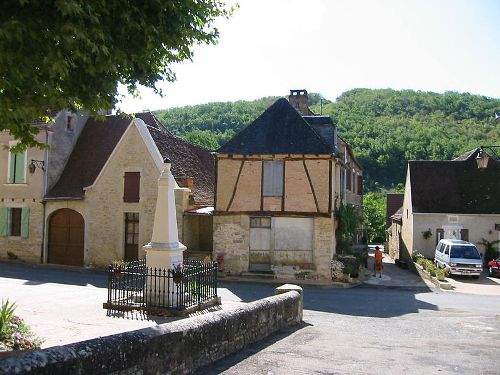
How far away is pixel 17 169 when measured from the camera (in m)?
23.3

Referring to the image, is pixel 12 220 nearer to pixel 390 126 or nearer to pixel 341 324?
pixel 341 324

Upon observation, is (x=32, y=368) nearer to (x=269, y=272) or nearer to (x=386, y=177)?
(x=269, y=272)

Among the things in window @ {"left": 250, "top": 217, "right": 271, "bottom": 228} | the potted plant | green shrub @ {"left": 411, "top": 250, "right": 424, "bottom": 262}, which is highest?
window @ {"left": 250, "top": 217, "right": 271, "bottom": 228}

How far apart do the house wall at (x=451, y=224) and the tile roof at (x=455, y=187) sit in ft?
0.99

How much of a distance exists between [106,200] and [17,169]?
16.4 feet

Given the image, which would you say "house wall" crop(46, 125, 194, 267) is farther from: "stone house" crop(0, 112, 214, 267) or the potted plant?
the potted plant

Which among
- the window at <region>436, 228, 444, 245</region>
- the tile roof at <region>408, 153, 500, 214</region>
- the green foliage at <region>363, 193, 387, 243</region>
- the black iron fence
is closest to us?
the black iron fence

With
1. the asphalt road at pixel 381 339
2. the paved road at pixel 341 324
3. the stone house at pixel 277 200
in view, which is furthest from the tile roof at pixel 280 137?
the asphalt road at pixel 381 339

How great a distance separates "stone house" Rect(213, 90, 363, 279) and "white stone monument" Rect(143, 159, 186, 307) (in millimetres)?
8220

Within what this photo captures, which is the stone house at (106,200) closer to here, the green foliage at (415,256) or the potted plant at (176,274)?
the potted plant at (176,274)

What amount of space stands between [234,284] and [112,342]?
14.1 metres

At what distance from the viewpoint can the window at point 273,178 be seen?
20016mm

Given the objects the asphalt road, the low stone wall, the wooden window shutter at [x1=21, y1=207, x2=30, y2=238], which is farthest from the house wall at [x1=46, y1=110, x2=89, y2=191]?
the low stone wall

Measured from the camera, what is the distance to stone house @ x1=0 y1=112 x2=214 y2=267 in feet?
70.3
